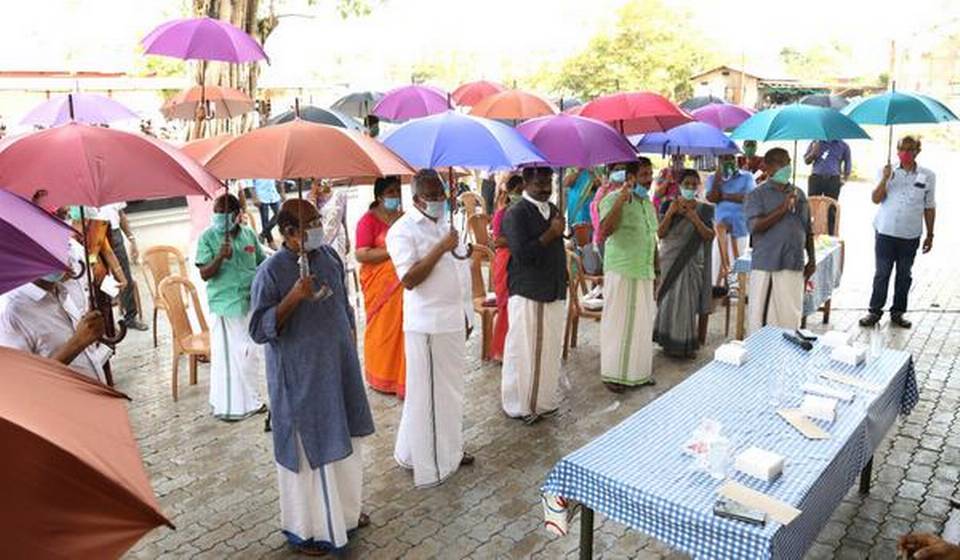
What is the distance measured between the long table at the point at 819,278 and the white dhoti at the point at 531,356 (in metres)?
2.54

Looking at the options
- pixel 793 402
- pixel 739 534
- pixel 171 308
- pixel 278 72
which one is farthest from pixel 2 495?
pixel 278 72

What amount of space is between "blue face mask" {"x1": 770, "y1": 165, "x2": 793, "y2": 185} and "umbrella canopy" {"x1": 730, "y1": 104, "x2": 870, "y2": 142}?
28 centimetres

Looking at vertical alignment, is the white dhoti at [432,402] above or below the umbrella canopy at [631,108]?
below

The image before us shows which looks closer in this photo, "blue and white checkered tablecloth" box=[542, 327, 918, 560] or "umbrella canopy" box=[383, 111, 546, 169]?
"blue and white checkered tablecloth" box=[542, 327, 918, 560]

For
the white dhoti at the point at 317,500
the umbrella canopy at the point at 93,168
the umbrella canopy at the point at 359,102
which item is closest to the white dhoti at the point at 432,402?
the white dhoti at the point at 317,500

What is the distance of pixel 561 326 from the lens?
5551mm

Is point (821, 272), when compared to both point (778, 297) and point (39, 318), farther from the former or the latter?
point (39, 318)

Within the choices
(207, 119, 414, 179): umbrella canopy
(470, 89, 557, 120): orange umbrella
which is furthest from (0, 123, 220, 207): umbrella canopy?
(470, 89, 557, 120): orange umbrella

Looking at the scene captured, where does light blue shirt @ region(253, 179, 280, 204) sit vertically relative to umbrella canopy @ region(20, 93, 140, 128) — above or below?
below

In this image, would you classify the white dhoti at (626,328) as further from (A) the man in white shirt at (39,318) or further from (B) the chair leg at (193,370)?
(A) the man in white shirt at (39,318)

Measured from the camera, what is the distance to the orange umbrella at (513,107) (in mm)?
7344

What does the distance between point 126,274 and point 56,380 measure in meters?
6.81

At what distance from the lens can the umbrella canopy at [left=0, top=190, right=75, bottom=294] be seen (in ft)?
7.22

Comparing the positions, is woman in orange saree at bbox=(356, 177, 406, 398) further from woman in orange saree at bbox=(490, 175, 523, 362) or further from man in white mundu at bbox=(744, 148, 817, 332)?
man in white mundu at bbox=(744, 148, 817, 332)
